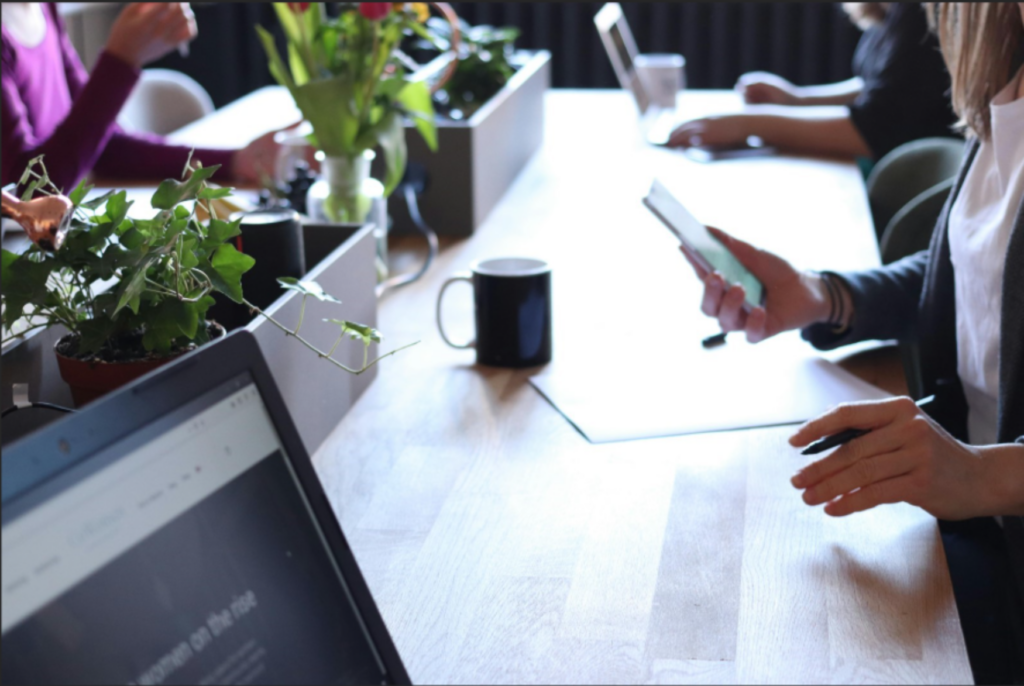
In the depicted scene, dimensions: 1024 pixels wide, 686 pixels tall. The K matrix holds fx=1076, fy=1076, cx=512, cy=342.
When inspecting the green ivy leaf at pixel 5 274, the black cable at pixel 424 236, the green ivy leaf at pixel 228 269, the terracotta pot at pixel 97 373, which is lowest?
the black cable at pixel 424 236

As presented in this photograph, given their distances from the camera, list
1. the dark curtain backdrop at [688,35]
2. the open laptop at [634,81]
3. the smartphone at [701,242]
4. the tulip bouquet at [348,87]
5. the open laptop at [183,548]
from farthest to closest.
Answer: the dark curtain backdrop at [688,35]
the open laptop at [634,81]
the tulip bouquet at [348,87]
the smartphone at [701,242]
the open laptop at [183,548]

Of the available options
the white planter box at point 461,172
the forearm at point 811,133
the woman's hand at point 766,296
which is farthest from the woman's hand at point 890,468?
the forearm at point 811,133

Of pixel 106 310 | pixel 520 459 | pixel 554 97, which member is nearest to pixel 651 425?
pixel 520 459

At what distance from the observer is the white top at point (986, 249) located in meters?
0.97

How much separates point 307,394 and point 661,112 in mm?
1752

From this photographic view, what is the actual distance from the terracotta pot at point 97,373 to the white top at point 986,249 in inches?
27.0

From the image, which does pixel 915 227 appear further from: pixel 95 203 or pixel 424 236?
pixel 95 203

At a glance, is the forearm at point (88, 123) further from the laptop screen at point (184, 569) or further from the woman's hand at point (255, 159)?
the laptop screen at point (184, 569)

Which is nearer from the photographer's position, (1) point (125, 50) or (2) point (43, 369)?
(2) point (43, 369)

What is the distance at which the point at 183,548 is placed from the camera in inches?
20.0

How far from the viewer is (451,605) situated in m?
0.71

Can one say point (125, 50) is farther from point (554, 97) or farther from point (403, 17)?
point (554, 97)

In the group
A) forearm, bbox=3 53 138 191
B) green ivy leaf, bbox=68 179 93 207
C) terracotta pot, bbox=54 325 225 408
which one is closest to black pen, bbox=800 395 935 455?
terracotta pot, bbox=54 325 225 408

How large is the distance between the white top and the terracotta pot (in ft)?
2.25
